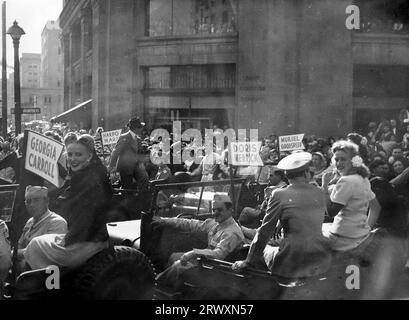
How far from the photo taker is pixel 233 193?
5.65m

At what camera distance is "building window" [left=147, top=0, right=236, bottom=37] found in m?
18.0

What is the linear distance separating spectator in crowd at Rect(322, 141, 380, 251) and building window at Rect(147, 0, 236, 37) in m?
14.2

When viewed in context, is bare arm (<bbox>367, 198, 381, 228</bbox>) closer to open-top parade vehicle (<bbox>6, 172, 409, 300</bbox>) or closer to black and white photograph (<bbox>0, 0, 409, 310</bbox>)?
black and white photograph (<bbox>0, 0, 409, 310</bbox>)

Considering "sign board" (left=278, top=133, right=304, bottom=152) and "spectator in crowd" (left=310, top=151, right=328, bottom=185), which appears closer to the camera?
"spectator in crowd" (left=310, top=151, right=328, bottom=185)

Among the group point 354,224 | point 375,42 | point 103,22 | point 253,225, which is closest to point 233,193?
point 253,225

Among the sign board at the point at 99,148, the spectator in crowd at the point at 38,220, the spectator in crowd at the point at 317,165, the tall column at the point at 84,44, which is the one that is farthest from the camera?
the tall column at the point at 84,44

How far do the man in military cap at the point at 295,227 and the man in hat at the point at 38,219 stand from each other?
1377mm

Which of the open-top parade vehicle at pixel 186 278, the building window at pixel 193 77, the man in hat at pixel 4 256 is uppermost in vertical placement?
the building window at pixel 193 77

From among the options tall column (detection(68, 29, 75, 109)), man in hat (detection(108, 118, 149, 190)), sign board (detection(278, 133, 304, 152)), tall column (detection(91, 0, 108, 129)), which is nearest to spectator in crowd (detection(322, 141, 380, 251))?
man in hat (detection(108, 118, 149, 190))

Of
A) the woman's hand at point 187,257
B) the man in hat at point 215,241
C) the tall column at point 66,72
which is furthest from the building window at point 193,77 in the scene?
the woman's hand at point 187,257

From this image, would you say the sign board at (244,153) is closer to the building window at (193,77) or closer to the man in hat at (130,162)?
the man in hat at (130,162)

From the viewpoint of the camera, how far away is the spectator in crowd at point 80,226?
3652mm
